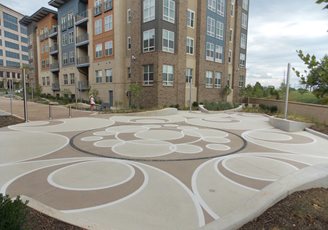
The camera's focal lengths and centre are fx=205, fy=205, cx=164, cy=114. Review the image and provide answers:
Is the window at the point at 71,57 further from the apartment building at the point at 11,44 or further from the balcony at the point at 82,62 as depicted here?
the apartment building at the point at 11,44

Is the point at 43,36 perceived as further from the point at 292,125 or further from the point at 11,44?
the point at 11,44

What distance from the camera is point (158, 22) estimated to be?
862 inches

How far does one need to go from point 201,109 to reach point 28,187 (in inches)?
801

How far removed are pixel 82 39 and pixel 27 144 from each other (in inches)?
1099

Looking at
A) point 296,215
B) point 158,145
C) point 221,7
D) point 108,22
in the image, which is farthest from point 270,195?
point 221,7

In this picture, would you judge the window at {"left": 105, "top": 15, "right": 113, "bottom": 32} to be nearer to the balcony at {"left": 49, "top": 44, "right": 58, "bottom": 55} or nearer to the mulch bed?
the balcony at {"left": 49, "top": 44, "right": 58, "bottom": 55}

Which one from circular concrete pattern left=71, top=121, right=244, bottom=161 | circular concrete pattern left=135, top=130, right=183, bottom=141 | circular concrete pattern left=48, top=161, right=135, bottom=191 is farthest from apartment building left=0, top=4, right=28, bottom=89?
circular concrete pattern left=48, top=161, right=135, bottom=191

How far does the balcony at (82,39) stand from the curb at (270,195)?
32414 millimetres

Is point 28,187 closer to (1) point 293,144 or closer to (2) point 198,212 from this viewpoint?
(2) point 198,212

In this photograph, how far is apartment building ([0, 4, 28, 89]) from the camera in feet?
248

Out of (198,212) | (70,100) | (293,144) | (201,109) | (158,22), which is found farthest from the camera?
(70,100)

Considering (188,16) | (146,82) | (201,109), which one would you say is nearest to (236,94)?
(201,109)

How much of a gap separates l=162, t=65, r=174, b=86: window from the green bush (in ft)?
69.5

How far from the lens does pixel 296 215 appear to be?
318cm
